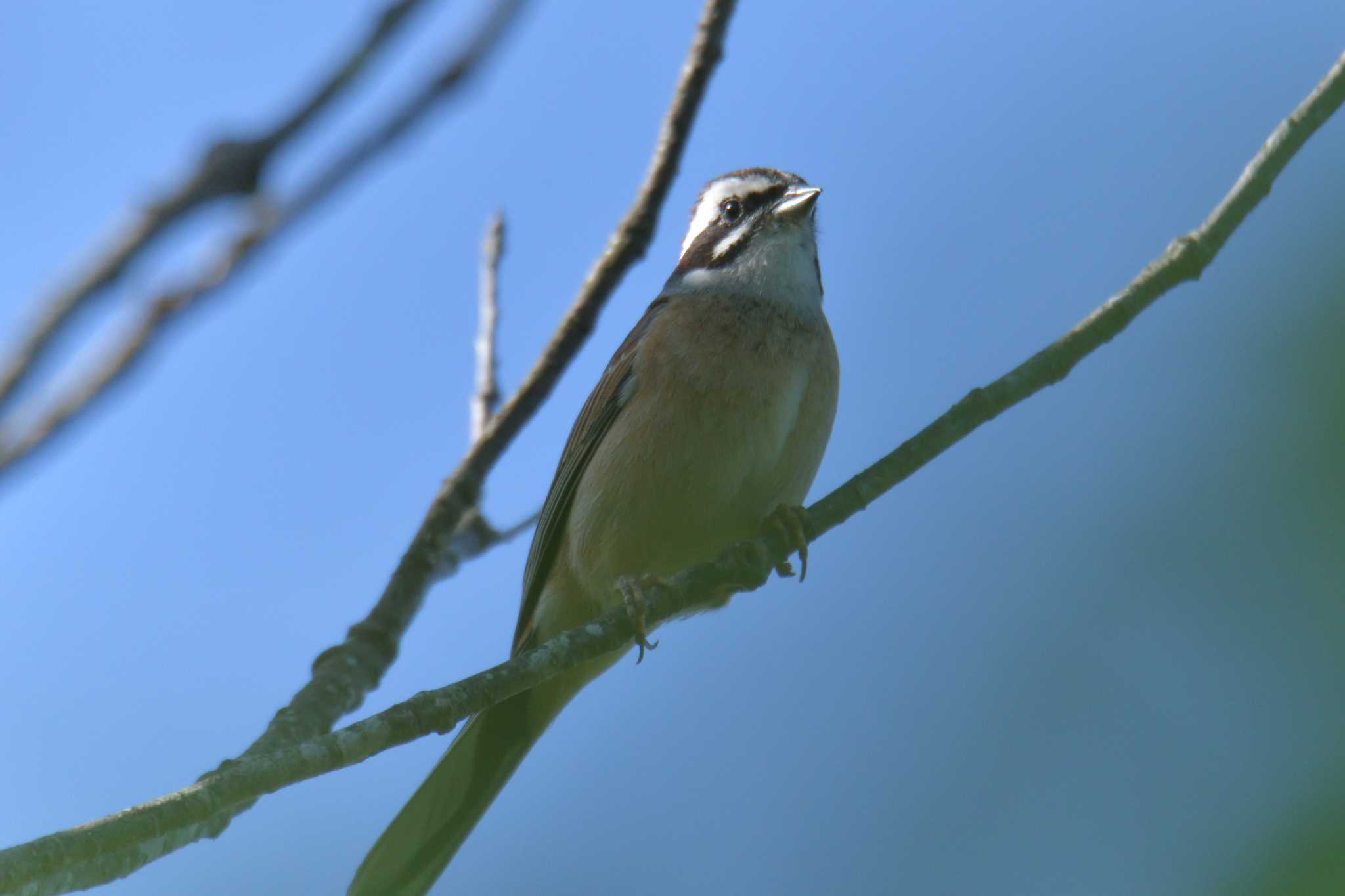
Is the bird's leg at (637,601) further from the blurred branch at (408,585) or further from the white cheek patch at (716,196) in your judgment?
the white cheek patch at (716,196)

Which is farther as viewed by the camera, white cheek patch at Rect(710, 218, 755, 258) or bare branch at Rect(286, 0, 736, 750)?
white cheek patch at Rect(710, 218, 755, 258)

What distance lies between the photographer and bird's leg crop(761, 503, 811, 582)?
538 cm

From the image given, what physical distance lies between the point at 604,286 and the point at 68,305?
3.54 m

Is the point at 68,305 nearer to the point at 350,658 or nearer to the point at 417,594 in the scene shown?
the point at 350,658

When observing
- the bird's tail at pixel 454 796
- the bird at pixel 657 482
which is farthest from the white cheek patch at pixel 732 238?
the bird's tail at pixel 454 796

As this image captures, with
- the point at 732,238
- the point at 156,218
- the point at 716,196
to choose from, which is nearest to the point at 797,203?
the point at 732,238

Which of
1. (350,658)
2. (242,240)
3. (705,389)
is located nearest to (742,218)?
(705,389)

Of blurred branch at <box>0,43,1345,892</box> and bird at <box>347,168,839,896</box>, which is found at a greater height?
bird at <box>347,168,839,896</box>

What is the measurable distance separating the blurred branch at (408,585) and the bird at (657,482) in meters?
0.30

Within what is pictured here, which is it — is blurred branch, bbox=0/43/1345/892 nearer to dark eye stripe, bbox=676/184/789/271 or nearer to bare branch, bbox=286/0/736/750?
bare branch, bbox=286/0/736/750

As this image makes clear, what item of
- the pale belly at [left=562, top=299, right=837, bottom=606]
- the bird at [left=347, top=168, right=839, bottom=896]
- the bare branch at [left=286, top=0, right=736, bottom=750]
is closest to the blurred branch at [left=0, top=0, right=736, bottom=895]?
the bare branch at [left=286, top=0, right=736, bottom=750]

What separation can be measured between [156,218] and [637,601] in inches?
95.9

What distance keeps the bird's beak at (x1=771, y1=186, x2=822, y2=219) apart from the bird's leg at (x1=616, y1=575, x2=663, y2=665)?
2.06 meters

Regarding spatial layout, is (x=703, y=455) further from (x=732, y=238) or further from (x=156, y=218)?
(x=156, y=218)
